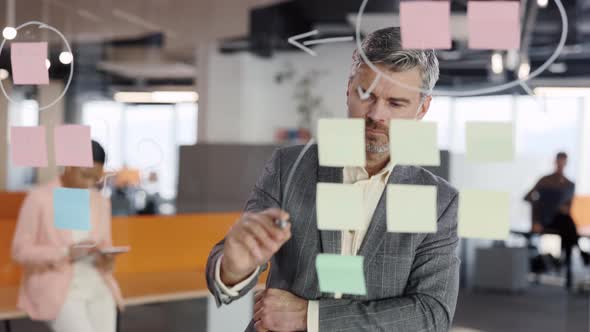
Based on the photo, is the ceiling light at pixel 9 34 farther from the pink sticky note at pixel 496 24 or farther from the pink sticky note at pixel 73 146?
the pink sticky note at pixel 496 24

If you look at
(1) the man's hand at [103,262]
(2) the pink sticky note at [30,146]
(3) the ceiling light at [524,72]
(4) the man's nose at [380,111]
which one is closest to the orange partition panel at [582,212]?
(3) the ceiling light at [524,72]

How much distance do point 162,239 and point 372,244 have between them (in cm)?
255

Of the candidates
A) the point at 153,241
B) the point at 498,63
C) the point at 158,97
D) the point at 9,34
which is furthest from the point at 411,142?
the point at 158,97

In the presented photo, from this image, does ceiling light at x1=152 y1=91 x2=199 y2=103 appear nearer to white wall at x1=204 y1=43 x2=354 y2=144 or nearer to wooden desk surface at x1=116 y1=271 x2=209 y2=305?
white wall at x1=204 y1=43 x2=354 y2=144

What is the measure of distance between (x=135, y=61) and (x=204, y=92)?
3.30ft

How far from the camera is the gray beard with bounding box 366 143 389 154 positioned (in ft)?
5.01

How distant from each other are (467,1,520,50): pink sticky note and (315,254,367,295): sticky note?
0.49 meters

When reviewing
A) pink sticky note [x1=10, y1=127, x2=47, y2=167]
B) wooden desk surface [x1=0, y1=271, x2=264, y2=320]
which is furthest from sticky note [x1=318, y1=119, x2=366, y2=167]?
wooden desk surface [x1=0, y1=271, x2=264, y2=320]

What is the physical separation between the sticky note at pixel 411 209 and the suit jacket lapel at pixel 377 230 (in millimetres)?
74

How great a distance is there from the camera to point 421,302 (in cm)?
148

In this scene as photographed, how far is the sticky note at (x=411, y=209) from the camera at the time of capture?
57.3 inches

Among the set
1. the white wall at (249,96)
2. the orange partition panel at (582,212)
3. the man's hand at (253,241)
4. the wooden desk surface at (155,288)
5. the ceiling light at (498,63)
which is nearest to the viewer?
the man's hand at (253,241)

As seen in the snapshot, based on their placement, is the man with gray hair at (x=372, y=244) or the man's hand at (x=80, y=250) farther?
the man's hand at (x=80, y=250)

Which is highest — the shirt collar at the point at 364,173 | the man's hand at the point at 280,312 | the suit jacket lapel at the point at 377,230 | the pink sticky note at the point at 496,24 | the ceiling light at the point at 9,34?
the ceiling light at the point at 9,34
